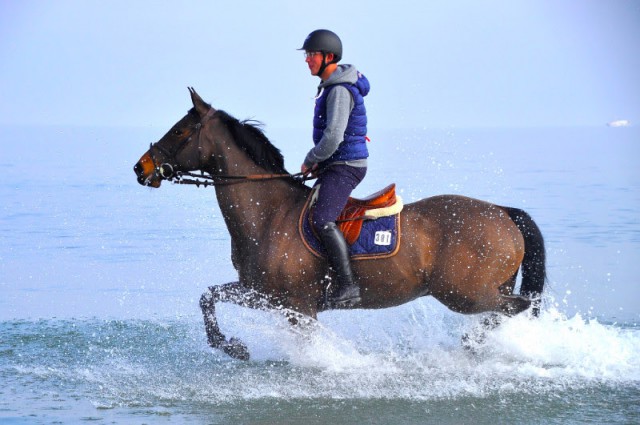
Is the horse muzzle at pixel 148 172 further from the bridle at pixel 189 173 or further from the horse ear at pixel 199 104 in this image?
the horse ear at pixel 199 104

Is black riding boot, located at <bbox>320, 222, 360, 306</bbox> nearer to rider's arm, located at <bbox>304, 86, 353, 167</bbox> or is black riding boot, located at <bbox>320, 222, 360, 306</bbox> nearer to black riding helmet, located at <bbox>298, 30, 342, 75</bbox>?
rider's arm, located at <bbox>304, 86, 353, 167</bbox>

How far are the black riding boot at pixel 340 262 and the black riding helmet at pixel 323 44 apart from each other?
1.28 m

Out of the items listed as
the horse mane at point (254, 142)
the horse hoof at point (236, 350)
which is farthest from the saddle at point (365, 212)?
the horse hoof at point (236, 350)

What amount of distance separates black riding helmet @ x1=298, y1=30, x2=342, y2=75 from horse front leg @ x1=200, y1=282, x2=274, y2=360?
1.84 meters

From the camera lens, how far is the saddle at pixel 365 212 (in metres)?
7.39

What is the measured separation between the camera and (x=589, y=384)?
7.08m

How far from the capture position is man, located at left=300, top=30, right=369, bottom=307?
23.6ft

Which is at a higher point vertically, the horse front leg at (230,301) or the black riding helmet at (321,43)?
the black riding helmet at (321,43)

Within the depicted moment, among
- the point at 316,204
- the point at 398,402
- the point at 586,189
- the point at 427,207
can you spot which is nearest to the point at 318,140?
the point at 316,204


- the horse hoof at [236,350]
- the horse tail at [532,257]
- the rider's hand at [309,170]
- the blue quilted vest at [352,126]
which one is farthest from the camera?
the horse tail at [532,257]

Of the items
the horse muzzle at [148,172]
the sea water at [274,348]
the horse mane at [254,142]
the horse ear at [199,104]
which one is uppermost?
the horse ear at [199,104]

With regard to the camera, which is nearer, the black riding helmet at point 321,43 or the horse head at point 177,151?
the black riding helmet at point 321,43

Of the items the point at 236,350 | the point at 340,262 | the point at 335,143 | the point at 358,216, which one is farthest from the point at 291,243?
the point at 236,350

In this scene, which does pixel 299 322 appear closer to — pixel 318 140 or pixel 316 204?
pixel 316 204
